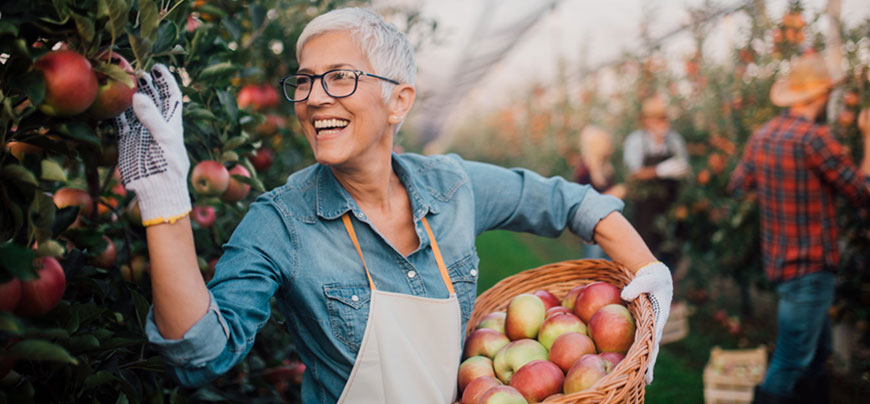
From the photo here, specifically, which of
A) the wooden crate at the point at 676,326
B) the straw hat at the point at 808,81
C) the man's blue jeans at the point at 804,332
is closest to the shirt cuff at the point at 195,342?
the man's blue jeans at the point at 804,332

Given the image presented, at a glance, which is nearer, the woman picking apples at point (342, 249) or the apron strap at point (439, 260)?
the woman picking apples at point (342, 249)

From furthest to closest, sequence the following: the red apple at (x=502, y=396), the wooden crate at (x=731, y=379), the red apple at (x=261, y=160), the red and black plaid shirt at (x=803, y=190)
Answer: the wooden crate at (x=731, y=379), the red and black plaid shirt at (x=803, y=190), the red apple at (x=261, y=160), the red apple at (x=502, y=396)

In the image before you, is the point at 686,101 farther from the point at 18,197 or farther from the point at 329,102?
the point at 18,197

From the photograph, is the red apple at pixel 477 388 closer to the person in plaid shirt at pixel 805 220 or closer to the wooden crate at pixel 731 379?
the person in plaid shirt at pixel 805 220

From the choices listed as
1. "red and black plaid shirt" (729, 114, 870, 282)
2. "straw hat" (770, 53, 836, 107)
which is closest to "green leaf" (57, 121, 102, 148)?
"red and black plaid shirt" (729, 114, 870, 282)

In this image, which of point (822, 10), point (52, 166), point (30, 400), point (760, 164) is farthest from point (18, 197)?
point (822, 10)

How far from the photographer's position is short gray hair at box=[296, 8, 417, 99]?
1417 millimetres

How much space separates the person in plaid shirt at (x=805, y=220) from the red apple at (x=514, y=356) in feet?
6.62

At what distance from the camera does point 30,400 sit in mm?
995

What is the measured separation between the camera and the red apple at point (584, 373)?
1.33 m

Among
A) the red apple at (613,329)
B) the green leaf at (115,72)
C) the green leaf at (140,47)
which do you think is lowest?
the red apple at (613,329)

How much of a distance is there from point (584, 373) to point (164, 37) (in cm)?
105

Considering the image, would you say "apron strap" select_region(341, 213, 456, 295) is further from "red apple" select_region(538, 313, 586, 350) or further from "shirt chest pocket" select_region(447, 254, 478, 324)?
"red apple" select_region(538, 313, 586, 350)

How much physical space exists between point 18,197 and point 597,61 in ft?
30.2
